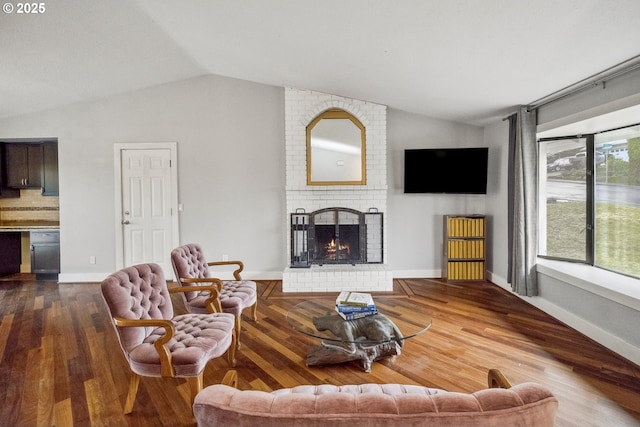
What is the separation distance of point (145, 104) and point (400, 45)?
12.6ft

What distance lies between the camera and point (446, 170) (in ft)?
14.2

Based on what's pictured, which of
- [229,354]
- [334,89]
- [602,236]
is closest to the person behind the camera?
[229,354]

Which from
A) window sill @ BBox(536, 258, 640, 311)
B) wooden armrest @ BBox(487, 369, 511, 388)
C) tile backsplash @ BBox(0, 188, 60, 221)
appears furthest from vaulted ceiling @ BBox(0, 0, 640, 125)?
wooden armrest @ BBox(487, 369, 511, 388)

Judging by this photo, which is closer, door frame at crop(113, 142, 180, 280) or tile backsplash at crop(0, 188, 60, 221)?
door frame at crop(113, 142, 180, 280)

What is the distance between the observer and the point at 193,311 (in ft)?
Answer: 8.29

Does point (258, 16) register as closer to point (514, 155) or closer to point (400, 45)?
point (400, 45)

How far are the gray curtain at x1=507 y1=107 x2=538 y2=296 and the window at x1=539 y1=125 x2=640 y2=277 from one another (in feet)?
1.42

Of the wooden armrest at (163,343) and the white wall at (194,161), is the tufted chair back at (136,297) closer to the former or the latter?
the wooden armrest at (163,343)

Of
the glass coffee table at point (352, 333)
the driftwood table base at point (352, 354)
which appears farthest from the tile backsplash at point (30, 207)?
the driftwood table base at point (352, 354)

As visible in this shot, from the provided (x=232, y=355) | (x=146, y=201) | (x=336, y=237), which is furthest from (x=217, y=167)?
(x=232, y=355)

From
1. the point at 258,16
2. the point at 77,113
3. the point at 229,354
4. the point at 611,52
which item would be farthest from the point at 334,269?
the point at 77,113

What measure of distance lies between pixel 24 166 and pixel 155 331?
4.88m

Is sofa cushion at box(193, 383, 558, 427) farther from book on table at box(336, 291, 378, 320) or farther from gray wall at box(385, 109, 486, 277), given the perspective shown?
gray wall at box(385, 109, 486, 277)

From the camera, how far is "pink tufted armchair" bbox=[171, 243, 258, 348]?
250 cm
